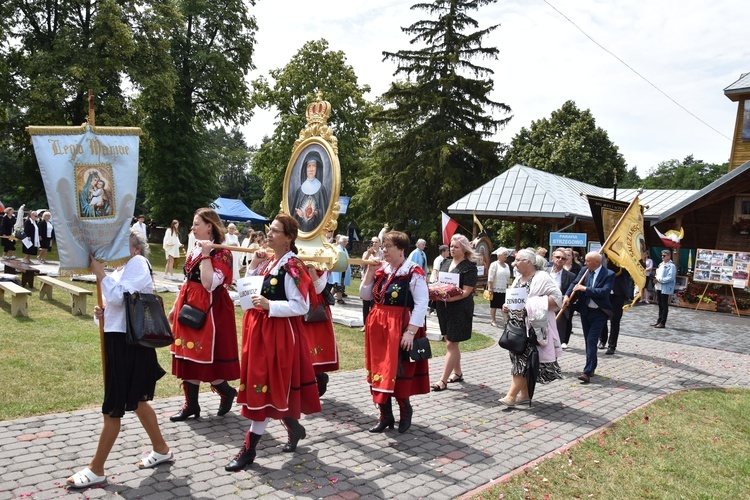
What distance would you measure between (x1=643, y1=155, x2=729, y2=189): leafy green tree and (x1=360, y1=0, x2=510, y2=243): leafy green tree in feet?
139

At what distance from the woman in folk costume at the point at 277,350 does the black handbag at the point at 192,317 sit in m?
0.84

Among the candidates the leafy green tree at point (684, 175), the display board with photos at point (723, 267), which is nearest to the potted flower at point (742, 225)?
the display board with photos at point (723, 267)

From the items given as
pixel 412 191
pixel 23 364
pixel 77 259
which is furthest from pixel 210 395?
pixel 412 191

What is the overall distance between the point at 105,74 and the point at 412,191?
55.5 feet

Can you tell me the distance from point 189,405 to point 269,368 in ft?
5.43

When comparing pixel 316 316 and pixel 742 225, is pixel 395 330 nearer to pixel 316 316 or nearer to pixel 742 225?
pixel 316 316

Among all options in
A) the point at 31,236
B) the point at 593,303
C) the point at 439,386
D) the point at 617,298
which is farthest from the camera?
Answer: the point at 31,236

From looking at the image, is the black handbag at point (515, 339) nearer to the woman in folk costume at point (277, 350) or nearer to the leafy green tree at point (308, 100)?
the woman in folk costume at point (277, 350)

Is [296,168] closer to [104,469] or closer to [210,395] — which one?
[210,395]

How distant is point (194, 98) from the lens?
113ft

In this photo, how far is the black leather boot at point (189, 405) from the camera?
18.8 feet

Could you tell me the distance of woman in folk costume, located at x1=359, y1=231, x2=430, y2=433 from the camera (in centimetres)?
562

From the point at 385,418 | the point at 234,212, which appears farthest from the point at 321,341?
the point at 234,212

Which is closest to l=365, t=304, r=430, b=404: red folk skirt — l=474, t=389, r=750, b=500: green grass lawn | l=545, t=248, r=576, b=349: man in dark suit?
l=474, t=389, r=750, b=500: green grass lawn
